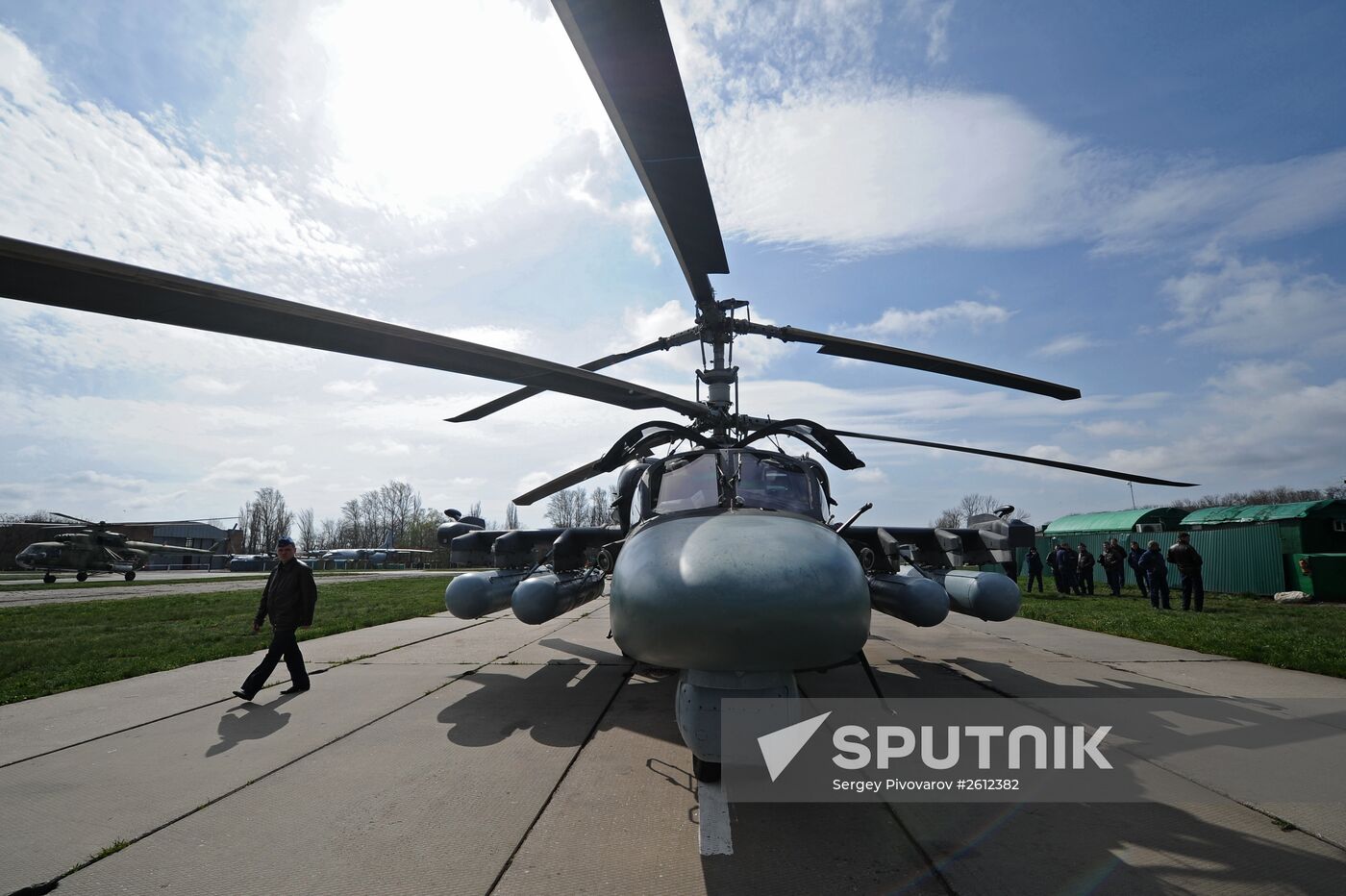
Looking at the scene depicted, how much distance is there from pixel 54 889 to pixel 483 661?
17.7 ft

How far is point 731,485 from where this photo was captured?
475 centimetres

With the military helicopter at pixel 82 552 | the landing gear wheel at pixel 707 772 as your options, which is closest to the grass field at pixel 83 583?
the military helicopter at pixel 82 552

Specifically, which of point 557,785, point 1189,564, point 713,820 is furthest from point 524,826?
point 1189,564

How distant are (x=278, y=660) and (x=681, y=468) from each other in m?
4.60

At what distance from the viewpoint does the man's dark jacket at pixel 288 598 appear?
20.1 ft

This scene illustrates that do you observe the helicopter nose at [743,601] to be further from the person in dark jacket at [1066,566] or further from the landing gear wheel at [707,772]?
the person in dark jacket at [1066,566]

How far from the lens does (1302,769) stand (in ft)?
12.5

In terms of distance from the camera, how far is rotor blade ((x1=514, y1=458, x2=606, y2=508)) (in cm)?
612

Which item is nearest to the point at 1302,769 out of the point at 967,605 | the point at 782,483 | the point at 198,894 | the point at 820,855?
the point at 967,605

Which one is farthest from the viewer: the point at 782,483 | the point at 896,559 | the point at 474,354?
the point at 896,559

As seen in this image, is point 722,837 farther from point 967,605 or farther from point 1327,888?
point 967,605

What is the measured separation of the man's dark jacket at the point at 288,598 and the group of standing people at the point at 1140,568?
51.6 ft

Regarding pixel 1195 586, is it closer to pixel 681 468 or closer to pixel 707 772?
pixel 681 468

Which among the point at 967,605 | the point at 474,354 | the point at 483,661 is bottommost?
the point at 483,661
